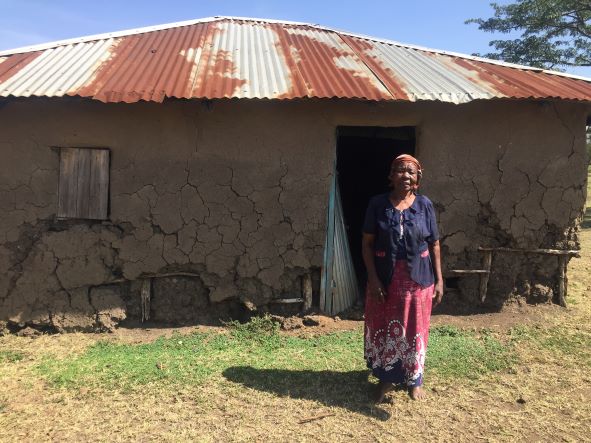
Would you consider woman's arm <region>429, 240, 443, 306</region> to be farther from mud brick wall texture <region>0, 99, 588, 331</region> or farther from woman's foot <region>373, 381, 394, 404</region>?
mud brick wall texture <region>0, 99, 588, 331</region>

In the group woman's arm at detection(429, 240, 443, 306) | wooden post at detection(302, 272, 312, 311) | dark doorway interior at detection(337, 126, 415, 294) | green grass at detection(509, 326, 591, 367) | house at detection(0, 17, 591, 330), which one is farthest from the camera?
dark doorway interior at detection(337, 126, 415, 294)

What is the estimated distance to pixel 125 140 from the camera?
4.36m

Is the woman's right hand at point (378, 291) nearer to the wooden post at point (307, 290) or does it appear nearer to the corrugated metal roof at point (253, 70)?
the wooden post at point (307, 290)

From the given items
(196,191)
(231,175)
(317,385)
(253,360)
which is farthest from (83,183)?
(317,385)

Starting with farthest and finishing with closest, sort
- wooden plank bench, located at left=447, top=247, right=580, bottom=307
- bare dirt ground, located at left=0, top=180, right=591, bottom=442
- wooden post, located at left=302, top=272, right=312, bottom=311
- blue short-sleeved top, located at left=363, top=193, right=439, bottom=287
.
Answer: wooden plank bench, located at left=447, top=247, right=580, bottom=307
wooden post, located at left=302, top=272, right=312, bottom=311
blue short-sleeved top, located at left=363, top=193, right=439, bottom=287
bare dirt ground, located at left=0, top=180, right=591, bottom=442

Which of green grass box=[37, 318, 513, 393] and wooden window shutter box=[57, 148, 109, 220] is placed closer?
green grass box=[37, 318, 513, 393]

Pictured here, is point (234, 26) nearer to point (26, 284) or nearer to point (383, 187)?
point (383, 187)

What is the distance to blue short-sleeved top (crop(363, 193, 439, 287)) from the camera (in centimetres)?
301

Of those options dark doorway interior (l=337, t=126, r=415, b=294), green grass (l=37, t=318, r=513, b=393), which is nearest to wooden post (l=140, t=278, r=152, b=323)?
green grass (l=37, t=318, r=513, b=393)

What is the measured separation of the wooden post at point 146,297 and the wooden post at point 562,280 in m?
4.45

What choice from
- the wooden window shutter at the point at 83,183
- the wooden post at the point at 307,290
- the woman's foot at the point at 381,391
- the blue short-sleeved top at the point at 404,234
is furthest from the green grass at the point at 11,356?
the blue short-sleeved top at the point at 404,234

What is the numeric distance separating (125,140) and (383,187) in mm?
4212

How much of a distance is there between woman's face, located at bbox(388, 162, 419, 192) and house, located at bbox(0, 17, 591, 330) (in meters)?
1.27

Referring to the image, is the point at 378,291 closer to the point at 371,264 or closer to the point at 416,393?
the point at 371,264
